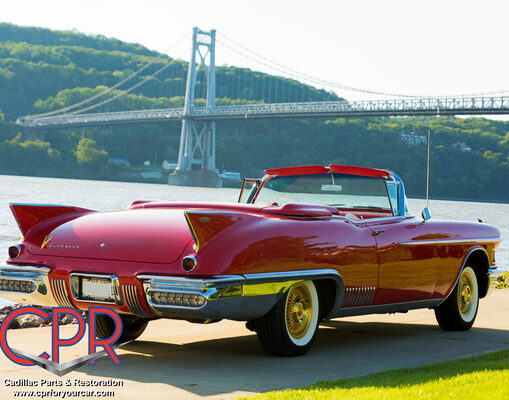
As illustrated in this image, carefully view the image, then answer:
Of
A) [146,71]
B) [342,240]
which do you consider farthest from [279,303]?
[146,71]

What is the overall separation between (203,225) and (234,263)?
24cm

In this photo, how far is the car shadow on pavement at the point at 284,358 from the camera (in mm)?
4160

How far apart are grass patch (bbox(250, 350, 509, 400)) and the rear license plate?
1076mm

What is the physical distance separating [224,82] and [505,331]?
87110 millimetres

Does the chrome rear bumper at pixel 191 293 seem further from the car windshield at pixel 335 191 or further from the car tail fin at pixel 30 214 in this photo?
the car windshield at pixel 335 191

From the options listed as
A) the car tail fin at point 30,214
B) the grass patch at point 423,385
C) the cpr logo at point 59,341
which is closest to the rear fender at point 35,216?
the car tail fin at point 30,214

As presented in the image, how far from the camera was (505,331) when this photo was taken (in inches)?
254

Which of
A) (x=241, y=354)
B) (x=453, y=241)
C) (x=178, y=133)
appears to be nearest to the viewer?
(x=241, y=354)

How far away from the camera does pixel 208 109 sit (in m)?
75.1

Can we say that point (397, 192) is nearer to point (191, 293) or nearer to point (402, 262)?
point (402, 262)

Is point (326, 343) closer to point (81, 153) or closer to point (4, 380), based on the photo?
point (4, 380)

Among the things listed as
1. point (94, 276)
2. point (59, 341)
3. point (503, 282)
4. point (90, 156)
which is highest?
point (94, 276)

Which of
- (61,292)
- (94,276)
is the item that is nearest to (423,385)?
(94,276)

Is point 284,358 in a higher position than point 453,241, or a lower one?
lower
